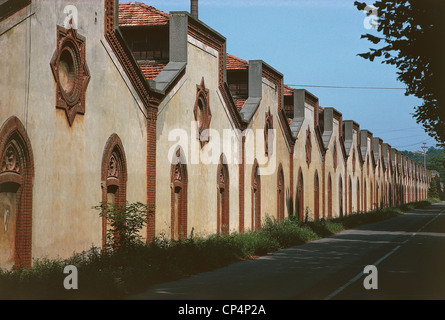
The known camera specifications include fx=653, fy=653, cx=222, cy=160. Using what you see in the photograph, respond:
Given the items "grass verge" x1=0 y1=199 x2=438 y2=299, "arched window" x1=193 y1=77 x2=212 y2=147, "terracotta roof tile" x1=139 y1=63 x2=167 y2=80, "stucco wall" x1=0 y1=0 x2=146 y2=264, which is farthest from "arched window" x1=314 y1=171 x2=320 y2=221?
"stucco wall" x1=0 y1=0 x2=146 y2=264

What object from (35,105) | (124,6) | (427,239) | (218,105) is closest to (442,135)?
(427,239)

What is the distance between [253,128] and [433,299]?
60.6 feet

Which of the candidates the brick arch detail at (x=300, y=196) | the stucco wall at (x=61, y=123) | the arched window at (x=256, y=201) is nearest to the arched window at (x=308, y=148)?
the brick arch detail at (x=300, y=196)

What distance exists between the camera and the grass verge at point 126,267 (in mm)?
11977

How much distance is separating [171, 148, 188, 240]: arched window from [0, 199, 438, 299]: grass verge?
1.00 m

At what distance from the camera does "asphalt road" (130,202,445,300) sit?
1335cm

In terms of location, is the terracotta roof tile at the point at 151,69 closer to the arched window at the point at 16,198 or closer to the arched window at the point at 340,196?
the arched window at the point at 16,198

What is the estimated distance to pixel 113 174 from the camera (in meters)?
18.4

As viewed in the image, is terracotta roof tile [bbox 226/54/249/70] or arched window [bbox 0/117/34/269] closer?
arched window [bbox 0/117/34/269]

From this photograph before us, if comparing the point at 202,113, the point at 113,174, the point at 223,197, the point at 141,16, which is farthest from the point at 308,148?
the point at 113,174

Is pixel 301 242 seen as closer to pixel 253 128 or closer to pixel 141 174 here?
pixel 253 128

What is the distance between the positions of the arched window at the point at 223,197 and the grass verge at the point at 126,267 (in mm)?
2130

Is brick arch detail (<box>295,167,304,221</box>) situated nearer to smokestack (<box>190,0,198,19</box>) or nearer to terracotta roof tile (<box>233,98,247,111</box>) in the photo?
terracotta roof tile (<box>233,98,247,111</box>)

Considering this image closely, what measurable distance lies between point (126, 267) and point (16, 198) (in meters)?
2.88
